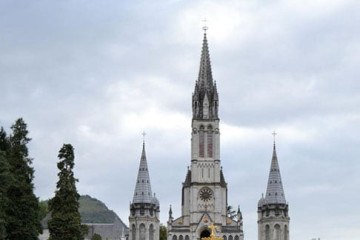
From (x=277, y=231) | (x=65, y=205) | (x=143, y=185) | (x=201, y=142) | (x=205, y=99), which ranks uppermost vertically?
(x=205, y=99)

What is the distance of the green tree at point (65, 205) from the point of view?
235 feet

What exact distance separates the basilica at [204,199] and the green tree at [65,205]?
69534mm

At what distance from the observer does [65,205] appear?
237ft

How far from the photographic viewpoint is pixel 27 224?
7125 centimetres

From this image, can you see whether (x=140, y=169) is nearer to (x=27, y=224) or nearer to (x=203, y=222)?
(x=203, y=222)

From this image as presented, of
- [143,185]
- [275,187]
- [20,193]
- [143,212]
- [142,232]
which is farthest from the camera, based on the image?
[143,185]

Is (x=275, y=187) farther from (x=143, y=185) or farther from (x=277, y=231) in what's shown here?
(x=143, y=185)

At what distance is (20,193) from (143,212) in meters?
72.7

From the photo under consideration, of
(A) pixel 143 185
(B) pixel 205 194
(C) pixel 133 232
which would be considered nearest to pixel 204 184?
(B) pixel 205 194

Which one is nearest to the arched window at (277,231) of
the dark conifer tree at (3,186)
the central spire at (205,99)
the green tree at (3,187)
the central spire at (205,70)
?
the central spire at (205,99)

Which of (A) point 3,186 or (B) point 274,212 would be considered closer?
(A) point 3,186

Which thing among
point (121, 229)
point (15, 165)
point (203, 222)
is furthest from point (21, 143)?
point (121, 229)

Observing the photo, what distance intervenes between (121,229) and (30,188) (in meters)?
86.3

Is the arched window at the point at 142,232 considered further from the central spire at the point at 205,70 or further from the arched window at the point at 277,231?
the central spire at the point at 205,70
